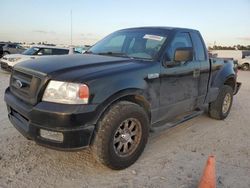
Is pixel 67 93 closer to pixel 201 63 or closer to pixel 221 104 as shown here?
pixel 201 63

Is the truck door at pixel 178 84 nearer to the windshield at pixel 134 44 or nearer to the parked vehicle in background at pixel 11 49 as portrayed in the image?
the windshield at pixel 134 44

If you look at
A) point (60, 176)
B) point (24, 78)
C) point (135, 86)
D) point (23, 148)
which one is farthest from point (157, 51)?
point (23, 148)

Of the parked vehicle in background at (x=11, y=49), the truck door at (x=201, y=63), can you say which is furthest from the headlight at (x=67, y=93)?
the parked vehicle in background at (x=11, y=49)

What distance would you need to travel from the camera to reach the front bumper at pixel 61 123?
9.80 feet

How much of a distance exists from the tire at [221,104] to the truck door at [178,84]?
1247mm

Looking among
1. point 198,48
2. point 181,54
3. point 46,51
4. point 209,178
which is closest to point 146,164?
point 209,178

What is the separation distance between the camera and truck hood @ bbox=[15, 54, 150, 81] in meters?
3.17

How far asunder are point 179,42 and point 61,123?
2521mm

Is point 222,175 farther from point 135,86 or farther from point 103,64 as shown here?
point 103,64

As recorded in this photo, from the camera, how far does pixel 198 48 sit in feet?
16.5

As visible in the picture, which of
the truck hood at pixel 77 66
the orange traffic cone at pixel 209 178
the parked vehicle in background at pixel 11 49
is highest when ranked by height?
the truck hood at pixel 77 66

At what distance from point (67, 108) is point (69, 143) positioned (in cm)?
39

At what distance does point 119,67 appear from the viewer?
3.52 m

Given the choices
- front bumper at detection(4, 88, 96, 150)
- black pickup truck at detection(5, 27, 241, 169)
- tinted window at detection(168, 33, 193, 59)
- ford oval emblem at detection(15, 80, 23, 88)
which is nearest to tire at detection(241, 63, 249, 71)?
black pickup truck at detection(5, 27, 241, 169)
